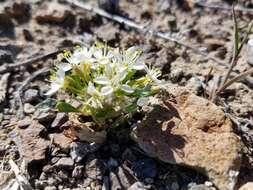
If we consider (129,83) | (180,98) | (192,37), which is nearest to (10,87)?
(129,83)

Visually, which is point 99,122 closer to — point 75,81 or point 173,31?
point 75,81

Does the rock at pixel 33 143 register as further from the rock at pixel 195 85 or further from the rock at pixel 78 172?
the rock at pixel 195 85

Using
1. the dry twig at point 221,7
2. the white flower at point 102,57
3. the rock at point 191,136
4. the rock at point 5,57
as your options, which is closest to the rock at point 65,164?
the rock at point 191,136

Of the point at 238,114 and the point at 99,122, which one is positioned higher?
the point at 99,122

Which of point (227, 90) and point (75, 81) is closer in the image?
point (75, 81)

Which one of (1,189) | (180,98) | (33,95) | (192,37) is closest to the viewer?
(1,189)

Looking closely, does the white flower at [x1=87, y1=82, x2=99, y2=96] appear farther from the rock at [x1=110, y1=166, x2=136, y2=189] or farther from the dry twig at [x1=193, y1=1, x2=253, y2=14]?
the dry twig at [x1=193, y1=1, x2=253, y2=14]
